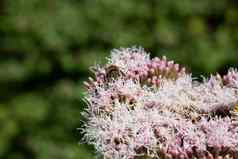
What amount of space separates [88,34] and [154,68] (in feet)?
11.3

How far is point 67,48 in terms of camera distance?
6.81 metres

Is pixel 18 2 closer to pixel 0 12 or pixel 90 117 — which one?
pixel 0 12

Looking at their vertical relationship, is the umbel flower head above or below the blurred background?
below

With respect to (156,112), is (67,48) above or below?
above

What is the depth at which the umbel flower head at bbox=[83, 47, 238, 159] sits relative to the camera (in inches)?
117

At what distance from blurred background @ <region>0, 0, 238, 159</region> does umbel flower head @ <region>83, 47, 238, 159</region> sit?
307 centimetres

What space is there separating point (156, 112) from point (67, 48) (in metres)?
3.73

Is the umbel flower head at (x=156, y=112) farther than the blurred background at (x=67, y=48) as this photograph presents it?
No

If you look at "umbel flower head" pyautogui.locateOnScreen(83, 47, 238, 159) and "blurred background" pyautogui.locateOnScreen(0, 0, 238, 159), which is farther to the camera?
"blurred background" pyautogui.locateOnScreen(0, 0, 238, 159)

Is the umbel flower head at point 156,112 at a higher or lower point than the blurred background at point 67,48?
lower

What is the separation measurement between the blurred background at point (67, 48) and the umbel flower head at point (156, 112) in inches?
121

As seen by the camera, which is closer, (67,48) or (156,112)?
(156,112)

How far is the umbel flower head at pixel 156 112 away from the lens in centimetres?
297

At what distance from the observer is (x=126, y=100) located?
10.7 feet
